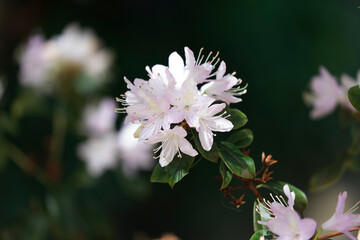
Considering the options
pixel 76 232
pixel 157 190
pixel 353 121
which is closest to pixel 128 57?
pixel 157 190

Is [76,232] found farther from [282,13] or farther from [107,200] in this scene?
[282,13]

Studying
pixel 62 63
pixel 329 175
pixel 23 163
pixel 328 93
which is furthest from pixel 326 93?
pixel 23 163

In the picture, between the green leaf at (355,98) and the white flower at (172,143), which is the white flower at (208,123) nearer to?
the white flower at (172,143)

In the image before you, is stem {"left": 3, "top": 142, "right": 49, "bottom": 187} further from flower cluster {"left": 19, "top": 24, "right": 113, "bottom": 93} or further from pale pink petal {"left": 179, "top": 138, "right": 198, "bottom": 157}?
pale pink petal {"left": 179, "top": 138, "right": 198, "bottom": 157}

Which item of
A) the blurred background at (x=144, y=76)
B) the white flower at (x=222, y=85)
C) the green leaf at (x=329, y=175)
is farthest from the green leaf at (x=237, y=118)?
the blurred background at (x=144, y=76)

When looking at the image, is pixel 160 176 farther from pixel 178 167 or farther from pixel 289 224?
pixel 289 224

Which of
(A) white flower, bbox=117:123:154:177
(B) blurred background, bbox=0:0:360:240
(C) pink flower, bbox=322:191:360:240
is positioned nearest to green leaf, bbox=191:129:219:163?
(C) pink flower, bbox=322:191:360:240
